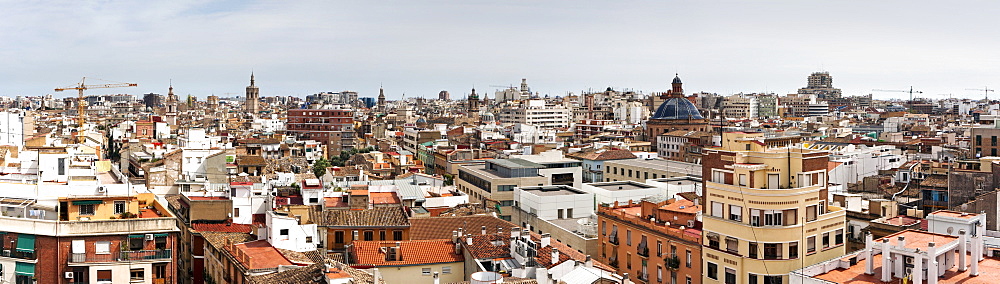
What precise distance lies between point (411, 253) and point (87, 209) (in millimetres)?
8595

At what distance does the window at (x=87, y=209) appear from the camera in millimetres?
23234

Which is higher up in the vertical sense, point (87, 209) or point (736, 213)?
point (87, 209)

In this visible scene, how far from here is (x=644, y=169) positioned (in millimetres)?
53281

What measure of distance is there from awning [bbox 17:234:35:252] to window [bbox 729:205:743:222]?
17.6 meters

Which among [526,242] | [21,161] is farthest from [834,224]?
[21,161]

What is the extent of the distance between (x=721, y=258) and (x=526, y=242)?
532 centimetres

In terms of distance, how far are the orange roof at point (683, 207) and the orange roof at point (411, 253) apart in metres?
7.09

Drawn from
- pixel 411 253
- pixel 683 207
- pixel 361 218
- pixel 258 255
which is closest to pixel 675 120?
pixel 683 207

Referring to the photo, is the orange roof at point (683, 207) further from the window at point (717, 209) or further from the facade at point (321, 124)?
the facade at point (321, 124)

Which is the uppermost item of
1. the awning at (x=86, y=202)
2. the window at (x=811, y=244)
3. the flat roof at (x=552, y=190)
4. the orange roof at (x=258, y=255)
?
the awning at (x=86, y=202)

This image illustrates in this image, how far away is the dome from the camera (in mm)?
94312

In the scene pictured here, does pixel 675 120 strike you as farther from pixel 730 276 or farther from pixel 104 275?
pixel 104 275

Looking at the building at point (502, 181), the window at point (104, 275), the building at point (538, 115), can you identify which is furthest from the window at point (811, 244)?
the building at point (538, 115)

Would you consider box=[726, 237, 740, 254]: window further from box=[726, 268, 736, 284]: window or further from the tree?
the tree
